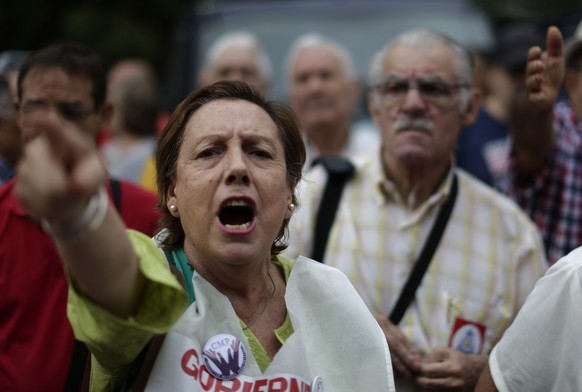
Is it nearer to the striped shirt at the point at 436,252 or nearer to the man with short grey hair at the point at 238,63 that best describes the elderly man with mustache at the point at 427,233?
the striped shirt at the point at 436,252

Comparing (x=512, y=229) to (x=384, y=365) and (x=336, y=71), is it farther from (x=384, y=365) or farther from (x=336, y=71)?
(x=336, y=71)

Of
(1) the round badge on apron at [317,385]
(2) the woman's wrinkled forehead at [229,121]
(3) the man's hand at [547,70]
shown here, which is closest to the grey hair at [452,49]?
(3) the man's hand at [547,70]

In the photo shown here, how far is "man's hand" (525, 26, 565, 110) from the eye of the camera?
11.5 ft

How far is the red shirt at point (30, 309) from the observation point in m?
3.16

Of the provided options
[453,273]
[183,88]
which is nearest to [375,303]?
[453,273]

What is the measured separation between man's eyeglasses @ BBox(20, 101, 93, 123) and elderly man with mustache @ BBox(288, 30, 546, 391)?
99cm

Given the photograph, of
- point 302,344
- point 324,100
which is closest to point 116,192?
point 302,344

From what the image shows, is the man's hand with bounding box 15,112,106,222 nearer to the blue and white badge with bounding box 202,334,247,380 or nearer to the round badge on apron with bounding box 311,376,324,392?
the blue and white badge with bounding box 202,334,247,380

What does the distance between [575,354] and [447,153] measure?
1578mm

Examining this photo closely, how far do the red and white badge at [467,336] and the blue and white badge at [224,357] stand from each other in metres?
1.39

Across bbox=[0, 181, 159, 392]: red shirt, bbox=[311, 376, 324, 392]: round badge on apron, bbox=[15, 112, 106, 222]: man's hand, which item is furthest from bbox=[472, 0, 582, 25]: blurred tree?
bbox=[15, 112, 106, 222]: man's hand

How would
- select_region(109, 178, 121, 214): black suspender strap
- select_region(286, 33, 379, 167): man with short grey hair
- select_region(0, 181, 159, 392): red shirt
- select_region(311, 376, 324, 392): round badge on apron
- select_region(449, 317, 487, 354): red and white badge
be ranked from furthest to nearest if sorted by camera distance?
select_region(286, 33, 379, 167): man with short grey hair, select_region(109, 178, 121, 214): black suspender strap, select_region(449, 317, 487, 354): red and white badge, select_region(0, 181, 159, 392): red shirt, select_region(311, 376, 324, 392): round badge on apron

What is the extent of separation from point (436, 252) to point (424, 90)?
740 millimetres

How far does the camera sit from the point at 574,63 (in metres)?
4.18
